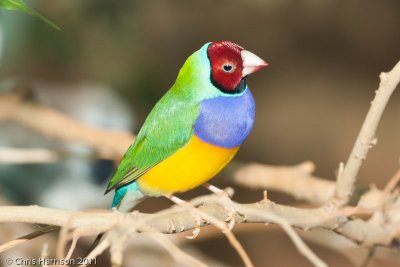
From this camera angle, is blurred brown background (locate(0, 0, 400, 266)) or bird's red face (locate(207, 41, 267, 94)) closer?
bird's red face (locate(207, 41, 267, 94))

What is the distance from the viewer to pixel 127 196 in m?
1.92

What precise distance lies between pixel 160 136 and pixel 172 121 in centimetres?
6

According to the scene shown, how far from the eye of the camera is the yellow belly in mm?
1710

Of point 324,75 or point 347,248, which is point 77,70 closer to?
point 324,75

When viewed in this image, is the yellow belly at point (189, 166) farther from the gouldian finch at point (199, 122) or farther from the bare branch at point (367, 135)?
the bare branch at point (367, 135)

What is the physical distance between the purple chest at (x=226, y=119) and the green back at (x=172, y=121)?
0.03 meters

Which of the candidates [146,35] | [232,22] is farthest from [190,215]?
[232,22]


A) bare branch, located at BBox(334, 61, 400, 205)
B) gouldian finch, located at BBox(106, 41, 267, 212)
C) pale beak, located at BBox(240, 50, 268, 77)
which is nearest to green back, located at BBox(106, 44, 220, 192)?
gouldian finch, located at BBox(106, 41, 267, 212)

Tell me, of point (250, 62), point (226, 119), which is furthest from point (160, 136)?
point (250, 62)

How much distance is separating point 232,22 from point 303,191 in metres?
1.91

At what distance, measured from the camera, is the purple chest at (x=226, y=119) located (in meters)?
1.67

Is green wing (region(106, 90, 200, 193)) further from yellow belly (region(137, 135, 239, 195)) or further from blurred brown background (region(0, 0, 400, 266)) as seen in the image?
blurred brown background (region(0, 0, 400, 266))

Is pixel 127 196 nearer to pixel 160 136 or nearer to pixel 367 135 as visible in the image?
pixel 160 136

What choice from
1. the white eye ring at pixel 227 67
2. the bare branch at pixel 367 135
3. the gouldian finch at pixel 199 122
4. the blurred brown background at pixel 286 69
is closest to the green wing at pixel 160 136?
the gouldian finch at pixel 199 122
